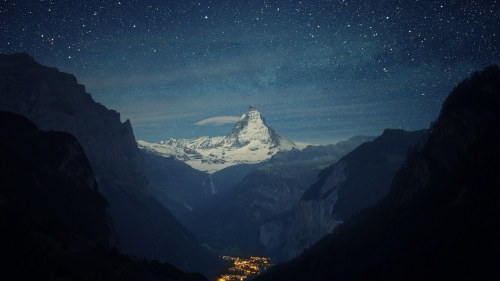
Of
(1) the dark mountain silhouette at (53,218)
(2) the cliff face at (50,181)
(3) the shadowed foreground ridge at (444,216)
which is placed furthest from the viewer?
(2) the cliff face at (50,181)

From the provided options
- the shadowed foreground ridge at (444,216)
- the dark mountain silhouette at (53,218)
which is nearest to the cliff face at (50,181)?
the dark mountain silhouette at (53,218)

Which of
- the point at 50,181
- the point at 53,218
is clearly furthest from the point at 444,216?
the point at 50,181

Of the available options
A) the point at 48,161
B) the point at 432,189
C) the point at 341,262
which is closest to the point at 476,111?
the point at 432,189

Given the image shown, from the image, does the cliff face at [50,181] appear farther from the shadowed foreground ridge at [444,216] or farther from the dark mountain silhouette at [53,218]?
the shadowed foreground ridge at [444,216]

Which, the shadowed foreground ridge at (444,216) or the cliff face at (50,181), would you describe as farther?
the cliff face at (50,181)

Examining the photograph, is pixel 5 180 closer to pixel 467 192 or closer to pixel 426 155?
pixel 467 192
